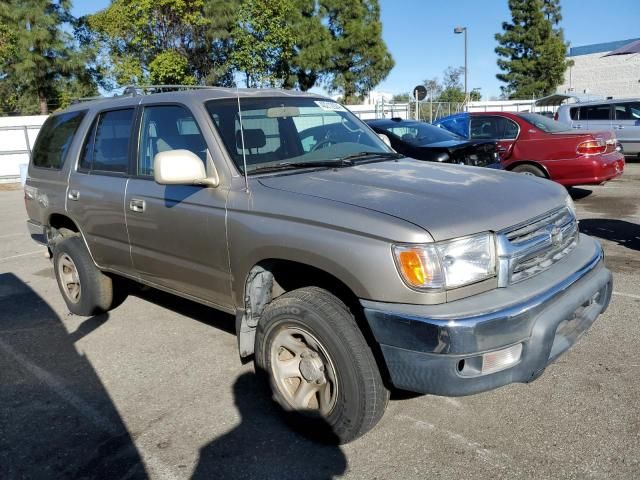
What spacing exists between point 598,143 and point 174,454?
28.8 ft

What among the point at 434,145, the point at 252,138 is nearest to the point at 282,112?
the point at 252,138

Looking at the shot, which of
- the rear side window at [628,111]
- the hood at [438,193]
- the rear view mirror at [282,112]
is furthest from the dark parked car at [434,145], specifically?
the rear side window at [628,111]

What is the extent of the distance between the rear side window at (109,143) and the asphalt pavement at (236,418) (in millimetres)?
1429

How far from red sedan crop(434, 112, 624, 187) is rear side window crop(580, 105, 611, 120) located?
549 centimetres

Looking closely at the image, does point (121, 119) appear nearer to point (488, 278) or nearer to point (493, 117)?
point (488, 278)

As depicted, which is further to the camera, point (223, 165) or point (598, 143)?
point (598, 143)

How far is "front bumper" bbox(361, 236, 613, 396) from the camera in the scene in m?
2.43

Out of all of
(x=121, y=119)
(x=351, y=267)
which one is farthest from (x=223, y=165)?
(x=121, y=119)

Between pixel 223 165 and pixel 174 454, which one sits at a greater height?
pixel 223 165

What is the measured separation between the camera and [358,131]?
433 centimetres

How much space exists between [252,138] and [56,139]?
264cm

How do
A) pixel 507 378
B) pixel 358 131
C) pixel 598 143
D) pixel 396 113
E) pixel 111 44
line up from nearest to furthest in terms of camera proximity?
pixel 507 378 < pixel 358 131 < pixel 598 143 < pixel 396 113 < pixel 111 44

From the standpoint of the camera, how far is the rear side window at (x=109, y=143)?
14.0ft

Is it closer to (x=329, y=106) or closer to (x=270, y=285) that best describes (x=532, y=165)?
(x=329, y=106)
